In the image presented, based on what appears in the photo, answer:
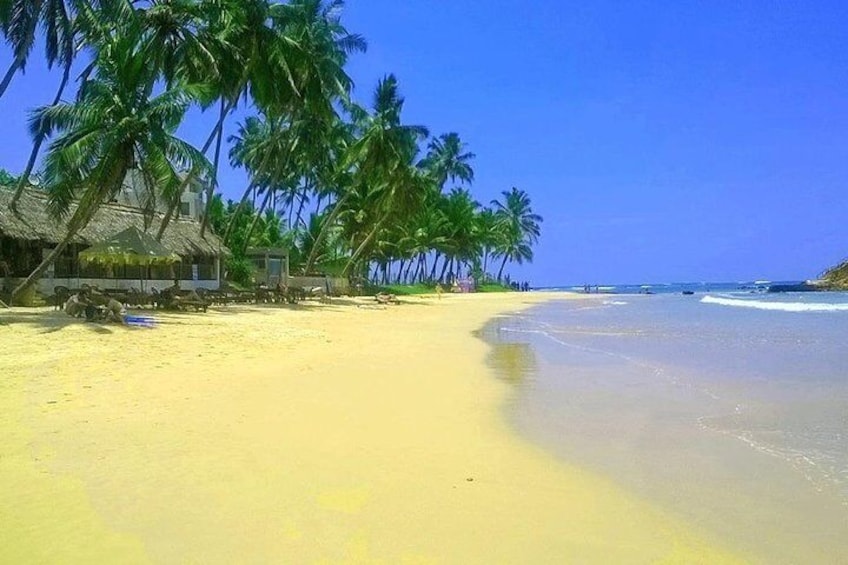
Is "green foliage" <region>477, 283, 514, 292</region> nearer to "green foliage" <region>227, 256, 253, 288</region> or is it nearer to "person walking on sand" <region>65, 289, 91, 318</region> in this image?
"green foliage" <region>227, 256, 253, 288</region>

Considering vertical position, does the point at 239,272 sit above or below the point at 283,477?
above

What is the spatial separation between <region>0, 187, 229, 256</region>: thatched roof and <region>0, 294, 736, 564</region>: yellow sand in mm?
13362

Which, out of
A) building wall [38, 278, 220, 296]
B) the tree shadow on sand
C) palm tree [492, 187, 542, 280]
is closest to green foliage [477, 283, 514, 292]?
palm tree [492, 187, 542, 280]

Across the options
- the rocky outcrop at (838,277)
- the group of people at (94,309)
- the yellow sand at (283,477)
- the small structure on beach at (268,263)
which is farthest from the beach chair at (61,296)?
the rocky outcrop at (838,277)

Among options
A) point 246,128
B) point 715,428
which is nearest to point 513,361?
point 715,428

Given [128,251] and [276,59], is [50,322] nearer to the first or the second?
[128,251]

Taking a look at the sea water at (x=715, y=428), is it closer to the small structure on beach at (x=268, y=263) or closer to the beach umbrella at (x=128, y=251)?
the beach umbrella at (x=128, y=251)

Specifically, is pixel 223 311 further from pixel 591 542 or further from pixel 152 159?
pixel 591 542

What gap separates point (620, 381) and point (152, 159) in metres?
12.4

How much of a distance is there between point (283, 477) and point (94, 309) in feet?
36.1

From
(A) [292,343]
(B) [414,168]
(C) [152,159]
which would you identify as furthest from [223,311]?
(B) [414,168]

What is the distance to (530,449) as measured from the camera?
6.11m

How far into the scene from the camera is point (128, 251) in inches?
779

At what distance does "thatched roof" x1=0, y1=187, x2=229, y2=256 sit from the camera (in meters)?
21.8
